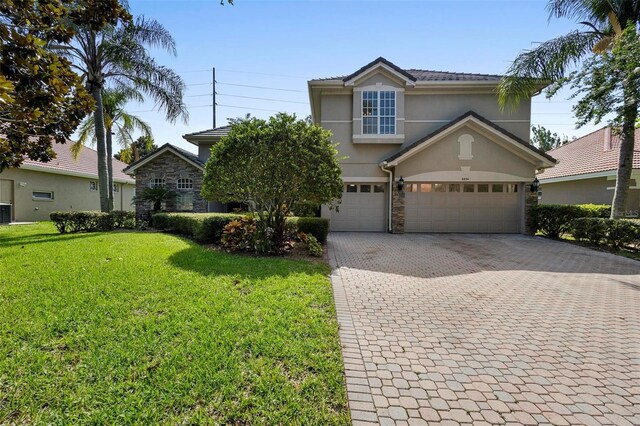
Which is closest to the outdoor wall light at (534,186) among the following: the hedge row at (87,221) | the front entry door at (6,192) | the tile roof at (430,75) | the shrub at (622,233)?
the shrub at (622,233)

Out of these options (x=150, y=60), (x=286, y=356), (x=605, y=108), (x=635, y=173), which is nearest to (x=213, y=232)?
(x=286, y=356)

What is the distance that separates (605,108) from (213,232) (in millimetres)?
14121

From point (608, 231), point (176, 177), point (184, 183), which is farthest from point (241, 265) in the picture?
point (608, 231)

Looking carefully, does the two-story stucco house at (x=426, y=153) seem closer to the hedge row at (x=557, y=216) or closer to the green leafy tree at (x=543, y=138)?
the hedge row at (x=557, y=216)

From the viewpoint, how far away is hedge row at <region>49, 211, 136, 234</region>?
41.8 ft

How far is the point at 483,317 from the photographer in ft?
15.8

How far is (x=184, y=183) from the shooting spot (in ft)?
58.1

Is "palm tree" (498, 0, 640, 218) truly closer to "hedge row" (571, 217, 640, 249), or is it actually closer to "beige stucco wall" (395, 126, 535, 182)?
"hedge row" (571, 217, 640, 249)

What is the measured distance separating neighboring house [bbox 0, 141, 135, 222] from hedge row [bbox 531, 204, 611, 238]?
24.0 metres

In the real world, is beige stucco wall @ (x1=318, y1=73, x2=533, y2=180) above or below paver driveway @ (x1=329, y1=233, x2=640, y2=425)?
above

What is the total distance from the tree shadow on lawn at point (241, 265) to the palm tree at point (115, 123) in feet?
40.7

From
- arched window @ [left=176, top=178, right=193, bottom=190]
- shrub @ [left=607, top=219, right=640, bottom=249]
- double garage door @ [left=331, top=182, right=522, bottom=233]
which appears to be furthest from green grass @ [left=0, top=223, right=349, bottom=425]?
arched window @ [left=176, top=178, right=193, bottom=190]

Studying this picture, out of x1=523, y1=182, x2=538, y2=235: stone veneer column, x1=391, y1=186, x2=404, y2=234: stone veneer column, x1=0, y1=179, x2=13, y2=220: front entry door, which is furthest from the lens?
x1=0, y1=179, x2=13, y2=220: front entry door

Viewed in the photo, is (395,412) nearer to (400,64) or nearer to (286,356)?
(286,356)
